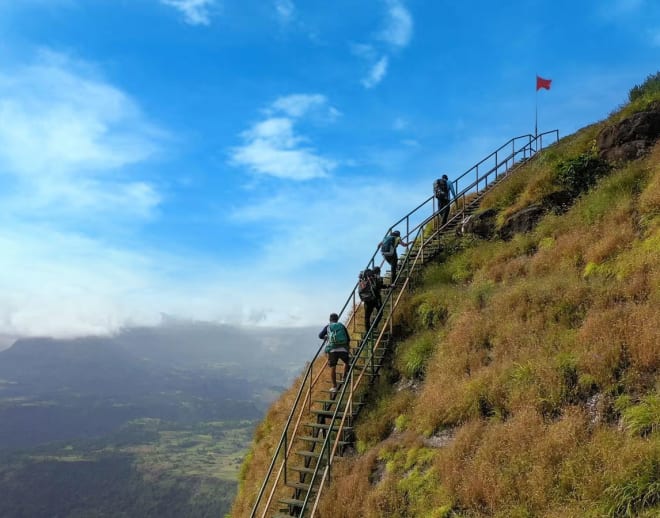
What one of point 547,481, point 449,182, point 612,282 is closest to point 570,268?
point 612,282

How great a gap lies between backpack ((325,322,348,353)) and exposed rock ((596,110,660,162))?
446 inches

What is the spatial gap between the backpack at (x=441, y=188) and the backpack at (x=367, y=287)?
23.9 ft

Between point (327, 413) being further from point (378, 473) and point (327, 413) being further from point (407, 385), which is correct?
point (378, 473)

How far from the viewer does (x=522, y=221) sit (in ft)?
54.1

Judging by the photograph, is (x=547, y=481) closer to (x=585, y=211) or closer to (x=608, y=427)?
(x=608, y=427)

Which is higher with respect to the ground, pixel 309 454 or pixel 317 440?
pixel 317 440

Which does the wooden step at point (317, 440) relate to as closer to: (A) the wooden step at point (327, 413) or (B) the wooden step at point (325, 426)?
(B) the wooden step at point (325, 426)

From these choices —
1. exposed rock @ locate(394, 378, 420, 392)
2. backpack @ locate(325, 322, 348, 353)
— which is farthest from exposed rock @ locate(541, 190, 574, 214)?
backpack @ locate(325, 322, 348, 353)

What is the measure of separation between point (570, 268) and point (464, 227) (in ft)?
21.0

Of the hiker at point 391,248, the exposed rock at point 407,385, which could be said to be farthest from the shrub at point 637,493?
the hiker at point 391,248

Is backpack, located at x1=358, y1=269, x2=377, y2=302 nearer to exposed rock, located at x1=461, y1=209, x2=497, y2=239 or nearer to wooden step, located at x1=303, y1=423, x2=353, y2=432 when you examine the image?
wooden step, located at x1=303, y1=423, x2=353, y2=432

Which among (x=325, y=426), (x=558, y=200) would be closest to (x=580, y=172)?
(x=558, y=200)

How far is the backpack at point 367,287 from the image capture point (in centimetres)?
1488

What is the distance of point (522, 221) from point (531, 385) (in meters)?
9.05
